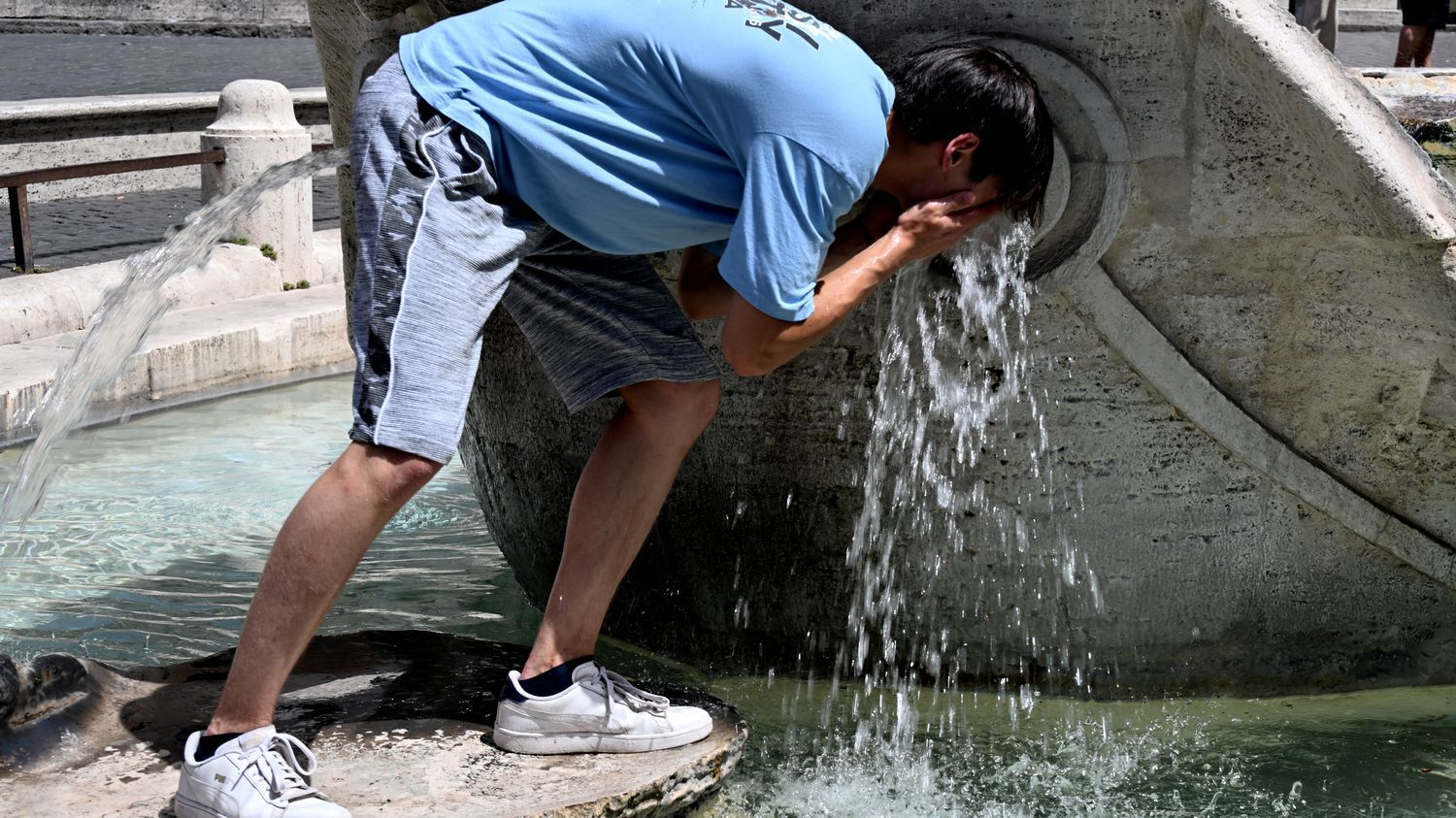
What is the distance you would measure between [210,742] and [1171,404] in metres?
1.67

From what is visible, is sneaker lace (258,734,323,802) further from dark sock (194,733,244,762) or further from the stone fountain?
the stone fountain

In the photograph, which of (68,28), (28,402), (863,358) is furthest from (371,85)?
(68,28)

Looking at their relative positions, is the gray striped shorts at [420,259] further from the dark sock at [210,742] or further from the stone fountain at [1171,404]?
the stone fountain at [1171,404]

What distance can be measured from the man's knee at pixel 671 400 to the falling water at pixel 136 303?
0.79m

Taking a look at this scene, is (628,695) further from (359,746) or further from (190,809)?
(190,809)

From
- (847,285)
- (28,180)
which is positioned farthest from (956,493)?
(28,180)

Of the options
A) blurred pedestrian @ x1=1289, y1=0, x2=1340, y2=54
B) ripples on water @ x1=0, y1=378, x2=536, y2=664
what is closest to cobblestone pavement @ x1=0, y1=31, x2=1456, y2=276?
ripples on water @ x1=0, y1=378, x2=536, y2=664

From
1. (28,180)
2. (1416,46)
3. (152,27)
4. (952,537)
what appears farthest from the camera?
(152,27)

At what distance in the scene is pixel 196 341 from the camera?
515 cm

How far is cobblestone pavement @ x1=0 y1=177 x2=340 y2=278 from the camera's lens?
654 cm

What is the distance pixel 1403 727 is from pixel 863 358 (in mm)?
1196

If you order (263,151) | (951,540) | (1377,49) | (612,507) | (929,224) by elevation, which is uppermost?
(1377,49)

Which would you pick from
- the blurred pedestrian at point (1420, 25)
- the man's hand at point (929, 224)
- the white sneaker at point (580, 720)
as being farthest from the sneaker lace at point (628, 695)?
the blurred pedestrian at point (1420, 25)

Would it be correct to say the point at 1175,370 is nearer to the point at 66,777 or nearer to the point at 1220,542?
the point at 1220,542
